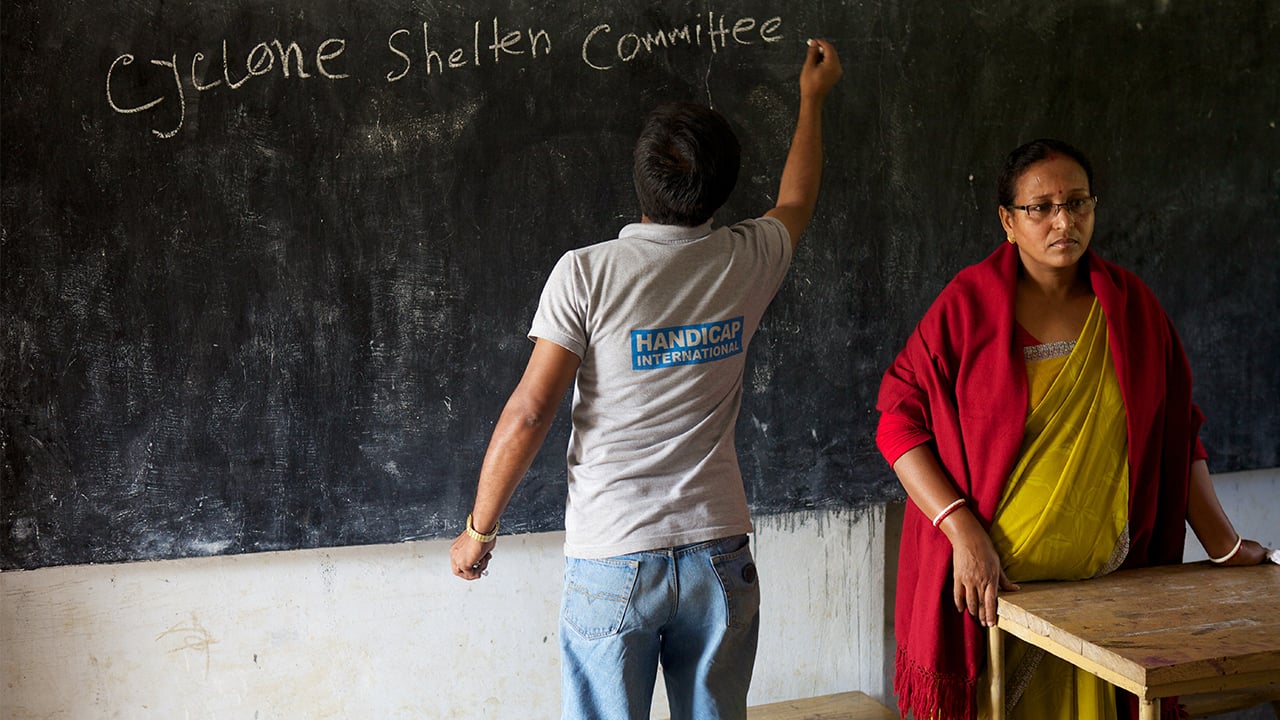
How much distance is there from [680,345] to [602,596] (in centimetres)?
37

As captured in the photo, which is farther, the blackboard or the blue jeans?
the blackboard

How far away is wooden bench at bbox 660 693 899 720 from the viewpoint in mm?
2539

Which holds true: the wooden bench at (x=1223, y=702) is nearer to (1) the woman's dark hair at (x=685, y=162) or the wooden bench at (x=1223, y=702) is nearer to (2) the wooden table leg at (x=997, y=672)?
(2) the wooden table leg at (x=997, y=672)

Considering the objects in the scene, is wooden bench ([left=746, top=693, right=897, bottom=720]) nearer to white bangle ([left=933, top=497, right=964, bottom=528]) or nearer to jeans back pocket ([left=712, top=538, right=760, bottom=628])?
white bangle ([left=933, top=497, right=964, bottom=528])

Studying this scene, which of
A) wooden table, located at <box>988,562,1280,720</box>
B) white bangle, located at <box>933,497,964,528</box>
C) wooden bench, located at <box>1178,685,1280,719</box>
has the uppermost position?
white bangle, located at <box>933,497,964,528</box>

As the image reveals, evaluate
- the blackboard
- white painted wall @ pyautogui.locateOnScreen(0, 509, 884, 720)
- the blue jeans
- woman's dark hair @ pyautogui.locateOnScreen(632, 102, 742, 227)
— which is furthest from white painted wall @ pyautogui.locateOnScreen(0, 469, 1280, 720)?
woman's dark hair @ pyautogui.locateOnScreen(632, 102, 742, 227)

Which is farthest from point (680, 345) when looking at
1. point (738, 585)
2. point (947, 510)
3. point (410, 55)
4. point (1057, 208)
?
point (410, 55)

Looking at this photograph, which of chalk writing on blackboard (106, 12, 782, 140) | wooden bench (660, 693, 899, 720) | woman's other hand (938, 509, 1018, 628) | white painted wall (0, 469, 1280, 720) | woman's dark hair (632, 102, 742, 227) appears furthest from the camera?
wooden bench (660, 693, 899, 720)

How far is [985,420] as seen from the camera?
6.03 feet

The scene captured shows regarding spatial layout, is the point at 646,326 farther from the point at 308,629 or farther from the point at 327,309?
the point at 308,629

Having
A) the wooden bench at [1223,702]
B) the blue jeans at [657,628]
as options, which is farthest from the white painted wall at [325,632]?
the blue jeans at [657,628]

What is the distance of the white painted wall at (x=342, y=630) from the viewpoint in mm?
2195

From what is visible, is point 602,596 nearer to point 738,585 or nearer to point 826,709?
point 738,585

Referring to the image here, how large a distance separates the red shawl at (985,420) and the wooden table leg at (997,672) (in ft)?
0.11
